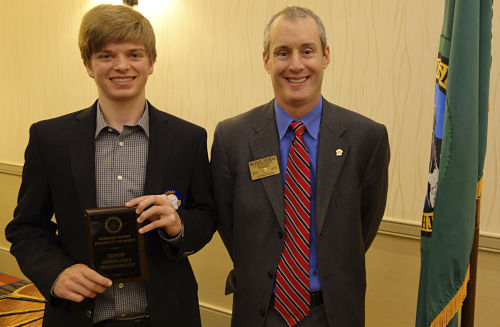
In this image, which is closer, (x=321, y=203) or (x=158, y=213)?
(x=158, y=213)

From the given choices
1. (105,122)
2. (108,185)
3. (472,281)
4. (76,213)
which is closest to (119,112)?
(105,122)

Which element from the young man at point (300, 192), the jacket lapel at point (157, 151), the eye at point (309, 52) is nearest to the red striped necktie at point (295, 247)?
the young man at point (300, 192)

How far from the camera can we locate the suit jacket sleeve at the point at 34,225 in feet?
5.63

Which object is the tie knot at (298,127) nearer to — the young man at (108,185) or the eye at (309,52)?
the eye at (309,52)

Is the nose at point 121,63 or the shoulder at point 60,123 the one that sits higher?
the nose at point 121,63

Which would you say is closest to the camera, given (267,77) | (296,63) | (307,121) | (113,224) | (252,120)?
(113,224)

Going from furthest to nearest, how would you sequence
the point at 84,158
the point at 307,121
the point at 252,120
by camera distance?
the point at 252,120 → the point at 307,121 → the point at 84,158

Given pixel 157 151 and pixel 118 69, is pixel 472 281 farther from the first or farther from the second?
pixel 118 69

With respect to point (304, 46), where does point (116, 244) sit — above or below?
below

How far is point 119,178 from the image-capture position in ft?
5.73

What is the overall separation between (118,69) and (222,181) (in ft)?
2.08

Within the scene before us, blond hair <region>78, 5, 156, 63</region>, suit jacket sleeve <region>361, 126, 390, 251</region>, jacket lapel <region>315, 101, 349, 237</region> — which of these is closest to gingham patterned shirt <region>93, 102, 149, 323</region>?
blond hair <region>78, 5, 156, 63</region>

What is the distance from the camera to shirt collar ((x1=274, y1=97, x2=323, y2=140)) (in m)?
1.96

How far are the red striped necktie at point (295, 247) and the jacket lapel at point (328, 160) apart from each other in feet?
0.14
